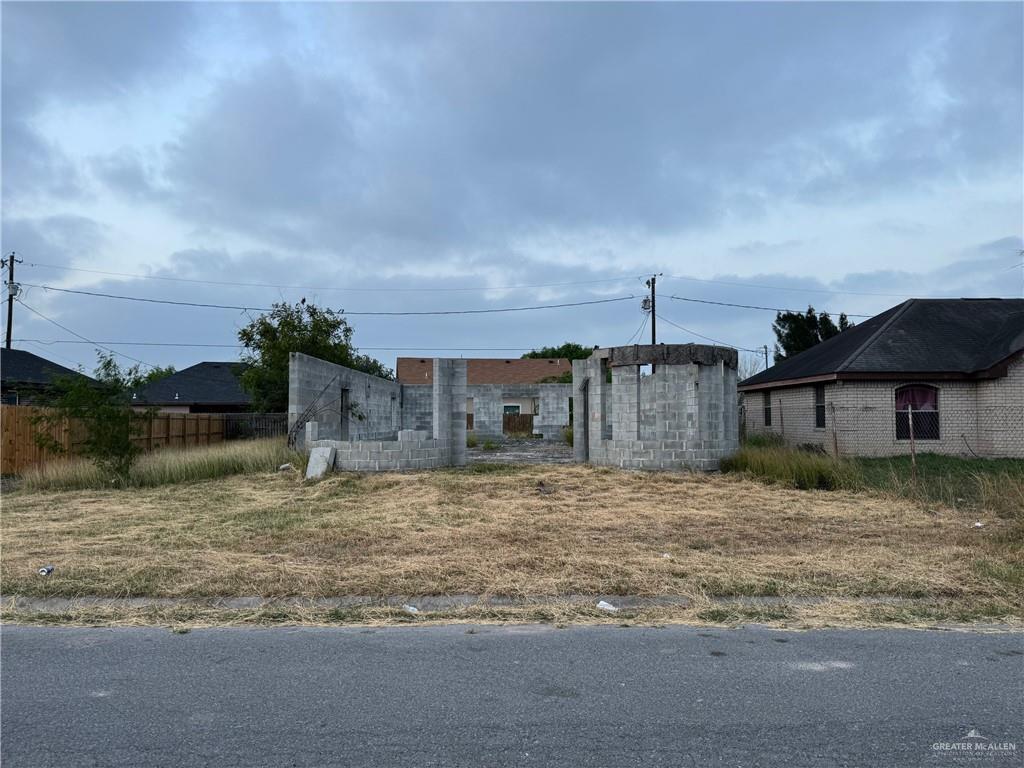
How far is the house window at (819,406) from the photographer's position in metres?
20.6

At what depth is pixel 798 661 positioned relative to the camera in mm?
4332

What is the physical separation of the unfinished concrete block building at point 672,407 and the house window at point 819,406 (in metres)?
5.56

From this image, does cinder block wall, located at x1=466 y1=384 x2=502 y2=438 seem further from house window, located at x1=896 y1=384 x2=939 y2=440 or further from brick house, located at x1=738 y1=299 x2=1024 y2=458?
house window, located at x1=896 y1=384 x2=939 y2=440

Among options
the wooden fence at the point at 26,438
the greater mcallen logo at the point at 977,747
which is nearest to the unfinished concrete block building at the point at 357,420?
the wooden fence at the point at 26,438

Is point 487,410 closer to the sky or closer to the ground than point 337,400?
closer to the ground

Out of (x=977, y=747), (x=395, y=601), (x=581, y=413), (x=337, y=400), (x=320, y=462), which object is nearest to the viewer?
(x=977, y=747)

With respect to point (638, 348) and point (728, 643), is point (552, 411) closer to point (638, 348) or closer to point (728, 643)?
point (638, 348)

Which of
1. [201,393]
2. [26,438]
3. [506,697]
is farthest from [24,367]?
[506,697]

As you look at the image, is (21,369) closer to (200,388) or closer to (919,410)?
(200,388)

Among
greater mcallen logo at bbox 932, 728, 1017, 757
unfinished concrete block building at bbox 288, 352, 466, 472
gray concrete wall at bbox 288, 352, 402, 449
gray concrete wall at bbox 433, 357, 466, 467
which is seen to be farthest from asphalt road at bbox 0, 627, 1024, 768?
gray concrete wall at bbox 288, 352, 402, 449

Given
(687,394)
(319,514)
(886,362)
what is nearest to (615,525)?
(319,514)

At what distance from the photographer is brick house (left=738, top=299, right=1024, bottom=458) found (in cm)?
1788

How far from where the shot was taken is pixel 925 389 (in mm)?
18969

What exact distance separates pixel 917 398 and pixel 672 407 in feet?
27.0
